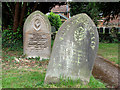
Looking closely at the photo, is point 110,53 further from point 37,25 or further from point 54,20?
point 54,20

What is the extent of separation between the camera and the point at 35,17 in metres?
8.90

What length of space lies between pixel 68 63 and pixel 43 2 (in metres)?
9.73

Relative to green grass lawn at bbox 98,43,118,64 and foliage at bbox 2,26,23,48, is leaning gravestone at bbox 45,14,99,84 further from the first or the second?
foliage at bbox 2,26,23,48

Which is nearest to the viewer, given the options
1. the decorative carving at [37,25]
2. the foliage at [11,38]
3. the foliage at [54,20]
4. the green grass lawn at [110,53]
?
the decorative carving at [37,25]

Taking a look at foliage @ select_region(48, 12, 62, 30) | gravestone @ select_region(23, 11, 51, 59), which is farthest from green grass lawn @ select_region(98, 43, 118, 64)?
foliage @ select_region(48, 12, 62, 30)

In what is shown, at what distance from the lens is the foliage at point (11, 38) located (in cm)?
1156

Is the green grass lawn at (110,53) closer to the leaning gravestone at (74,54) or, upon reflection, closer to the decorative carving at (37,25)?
the decorative carving at (37,25)

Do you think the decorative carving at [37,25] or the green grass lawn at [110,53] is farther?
the green grass lawn at [110,53]

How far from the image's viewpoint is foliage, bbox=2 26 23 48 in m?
11.6

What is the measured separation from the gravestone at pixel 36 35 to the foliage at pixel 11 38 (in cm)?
287

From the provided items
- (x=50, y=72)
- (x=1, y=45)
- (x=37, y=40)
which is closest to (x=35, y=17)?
(x=37, y=40)

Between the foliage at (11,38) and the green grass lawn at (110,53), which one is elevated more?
the foliage at (11,38)

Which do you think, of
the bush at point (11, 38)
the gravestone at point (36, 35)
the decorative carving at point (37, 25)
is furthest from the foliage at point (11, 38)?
the decorative carving at point (37, 25)

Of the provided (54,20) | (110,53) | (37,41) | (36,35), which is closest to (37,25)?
(36,35)
